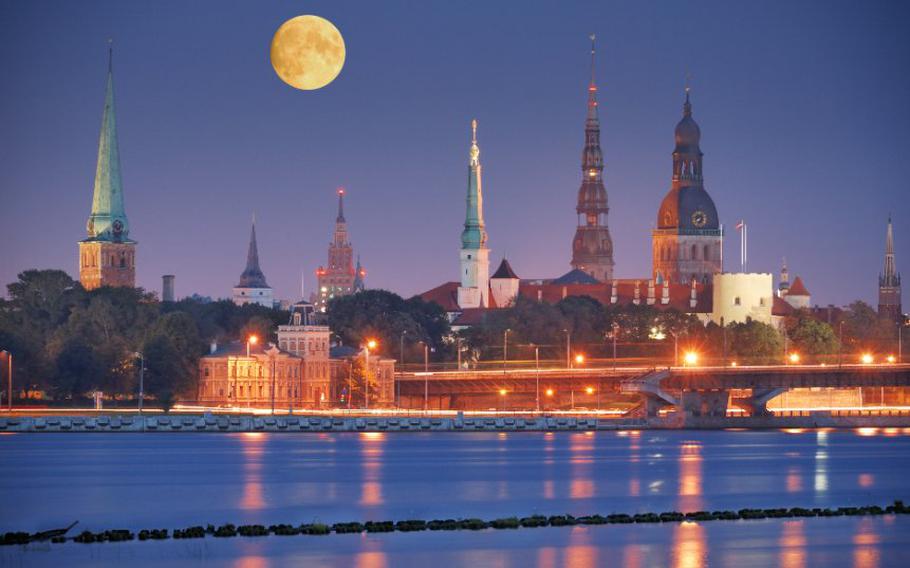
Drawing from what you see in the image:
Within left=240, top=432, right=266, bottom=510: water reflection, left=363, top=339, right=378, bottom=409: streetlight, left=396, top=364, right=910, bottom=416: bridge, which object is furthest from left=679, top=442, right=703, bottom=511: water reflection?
left=363, top=339, right=378, bottom=409: streetlight

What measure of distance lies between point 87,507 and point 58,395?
82242mm

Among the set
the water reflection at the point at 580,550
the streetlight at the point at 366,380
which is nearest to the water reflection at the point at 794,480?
the water reflection at the point at 580,550

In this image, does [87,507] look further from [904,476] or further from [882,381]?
[882,381]

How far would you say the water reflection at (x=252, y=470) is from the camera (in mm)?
97625

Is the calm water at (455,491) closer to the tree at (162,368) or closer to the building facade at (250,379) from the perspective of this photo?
the tree at (162,368)

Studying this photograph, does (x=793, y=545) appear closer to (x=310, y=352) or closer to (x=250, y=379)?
(x=250, y=379)

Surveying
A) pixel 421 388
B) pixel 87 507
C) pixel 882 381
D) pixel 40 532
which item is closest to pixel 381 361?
pixel 421 388

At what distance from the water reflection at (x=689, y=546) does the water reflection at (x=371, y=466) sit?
1634cm

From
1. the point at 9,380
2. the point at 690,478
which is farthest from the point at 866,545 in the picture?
the point at 9,380

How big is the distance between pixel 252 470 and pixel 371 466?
7.42 meters

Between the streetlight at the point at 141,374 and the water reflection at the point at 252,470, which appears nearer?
the water reflection at the point at 252,470

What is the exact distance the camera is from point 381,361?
192625mm

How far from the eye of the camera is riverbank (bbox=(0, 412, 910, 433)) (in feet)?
506

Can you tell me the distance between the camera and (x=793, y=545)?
81.6 m
